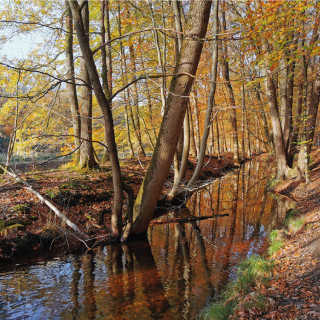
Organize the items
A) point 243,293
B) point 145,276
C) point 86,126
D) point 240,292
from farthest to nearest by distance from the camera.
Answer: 1. point 86,126
2. point 145,276
3. point 240,292
4. point 243,293

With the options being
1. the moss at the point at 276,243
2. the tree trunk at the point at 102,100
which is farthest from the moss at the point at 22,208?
the moss at the point at 276,243

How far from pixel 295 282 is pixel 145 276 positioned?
9.32 feet

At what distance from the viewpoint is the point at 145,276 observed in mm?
5418

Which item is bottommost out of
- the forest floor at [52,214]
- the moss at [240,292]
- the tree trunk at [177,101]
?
the moss at [240,292]

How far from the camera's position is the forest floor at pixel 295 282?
3236 mm

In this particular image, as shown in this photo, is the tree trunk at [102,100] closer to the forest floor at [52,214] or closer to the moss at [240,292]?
the forest floor at [52,214]

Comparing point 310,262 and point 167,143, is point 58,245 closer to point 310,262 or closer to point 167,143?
point 167,143

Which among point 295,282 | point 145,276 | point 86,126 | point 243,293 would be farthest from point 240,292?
point 86,126

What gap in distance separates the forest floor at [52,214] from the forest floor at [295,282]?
2552 mm

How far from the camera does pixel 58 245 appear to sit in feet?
22.6

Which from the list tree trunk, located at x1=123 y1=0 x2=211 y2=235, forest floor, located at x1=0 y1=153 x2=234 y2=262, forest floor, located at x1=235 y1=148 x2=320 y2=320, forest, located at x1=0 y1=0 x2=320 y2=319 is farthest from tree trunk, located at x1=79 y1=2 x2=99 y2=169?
forest floor, located at x1=235 y1=148 x2=320 y2=320

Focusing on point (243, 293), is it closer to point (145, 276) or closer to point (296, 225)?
point (145, 276)

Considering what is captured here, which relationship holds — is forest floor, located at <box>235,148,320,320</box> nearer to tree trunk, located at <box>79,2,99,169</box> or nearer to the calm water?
the calm water

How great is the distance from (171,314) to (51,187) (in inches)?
239
